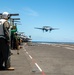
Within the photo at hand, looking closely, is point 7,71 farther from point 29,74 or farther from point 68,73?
point 68,73

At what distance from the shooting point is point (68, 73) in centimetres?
1247

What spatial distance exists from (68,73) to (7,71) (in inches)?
105

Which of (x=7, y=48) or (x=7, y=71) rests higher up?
(x=7, y=48)

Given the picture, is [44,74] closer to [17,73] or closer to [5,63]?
[17,73]

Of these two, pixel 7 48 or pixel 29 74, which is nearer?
pixel 29 74

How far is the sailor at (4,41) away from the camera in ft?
40.9

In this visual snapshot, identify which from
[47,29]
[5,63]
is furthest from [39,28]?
[5,63]

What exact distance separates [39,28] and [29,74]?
4781 inches

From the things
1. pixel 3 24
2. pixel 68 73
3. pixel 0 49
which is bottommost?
pixel 68 73

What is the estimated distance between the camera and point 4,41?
1291cm

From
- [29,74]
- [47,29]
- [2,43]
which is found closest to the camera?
[29,74]

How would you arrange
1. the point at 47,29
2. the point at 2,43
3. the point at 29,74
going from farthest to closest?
the point at 47,29 → the point at 2,43 → the point at 29,74

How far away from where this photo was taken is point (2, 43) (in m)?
13.0

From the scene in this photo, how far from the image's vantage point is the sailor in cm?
→ 1248
